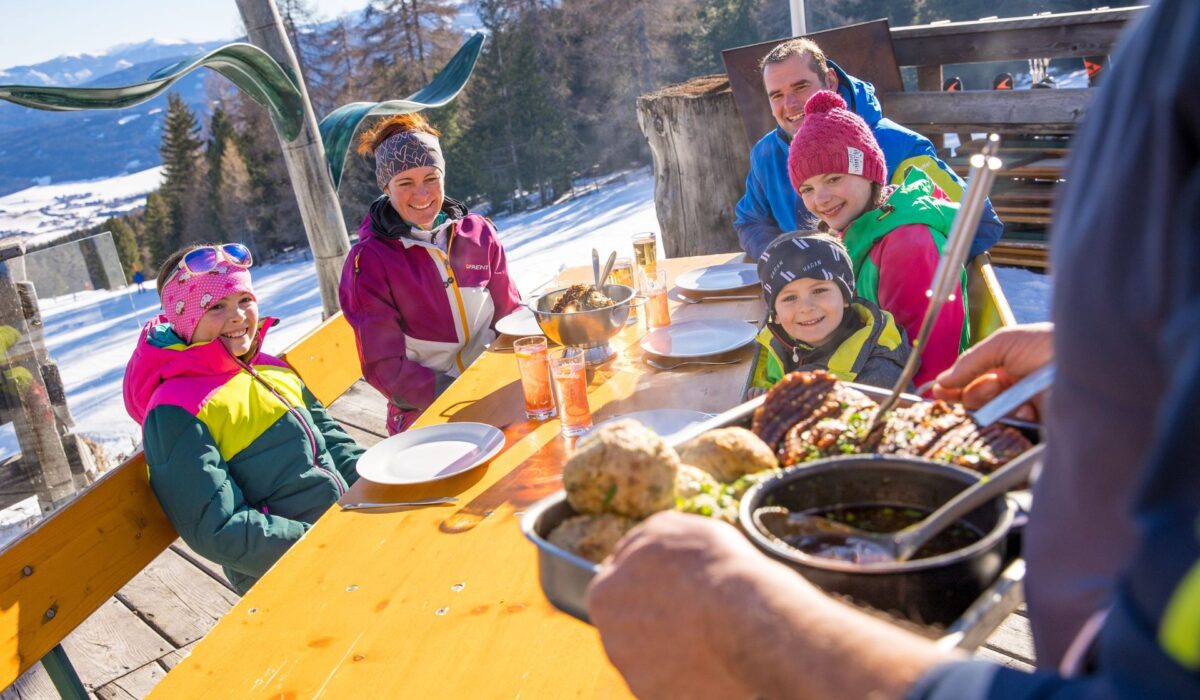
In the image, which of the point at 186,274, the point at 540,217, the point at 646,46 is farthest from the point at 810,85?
the point at 646,46

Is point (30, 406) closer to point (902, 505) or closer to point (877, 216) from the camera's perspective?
point (877, 216)

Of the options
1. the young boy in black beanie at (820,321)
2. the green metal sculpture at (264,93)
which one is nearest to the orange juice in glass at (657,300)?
the young boy in black beanie at (820,321)

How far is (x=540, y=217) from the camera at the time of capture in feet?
49.2

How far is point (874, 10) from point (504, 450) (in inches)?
841

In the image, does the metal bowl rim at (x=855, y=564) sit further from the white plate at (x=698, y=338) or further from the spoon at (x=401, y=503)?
the white plate at (x=698, y=338)

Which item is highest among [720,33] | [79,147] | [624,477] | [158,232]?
[79,147]

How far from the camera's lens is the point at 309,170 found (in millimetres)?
4238

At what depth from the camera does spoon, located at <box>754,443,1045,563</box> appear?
0.89m

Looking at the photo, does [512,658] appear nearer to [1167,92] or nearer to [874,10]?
[1167,92]

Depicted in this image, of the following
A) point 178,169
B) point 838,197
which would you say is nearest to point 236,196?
point 178,169

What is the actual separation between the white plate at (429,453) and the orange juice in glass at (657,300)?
3.17 feet

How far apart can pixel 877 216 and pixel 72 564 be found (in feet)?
8.49

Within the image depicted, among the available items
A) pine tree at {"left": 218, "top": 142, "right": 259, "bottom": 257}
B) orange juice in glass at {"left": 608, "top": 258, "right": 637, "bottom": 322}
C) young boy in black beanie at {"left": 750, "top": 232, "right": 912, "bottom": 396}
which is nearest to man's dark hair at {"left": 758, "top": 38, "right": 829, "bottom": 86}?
orange juice in glass at {"left": 608, "top": 258, "right": 637, "bottom": 322}

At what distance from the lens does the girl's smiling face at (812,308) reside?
7.84 ft
